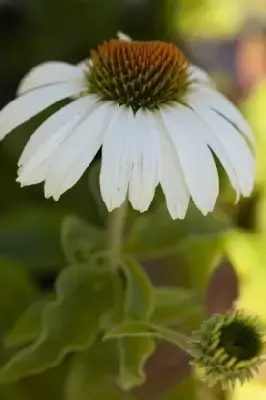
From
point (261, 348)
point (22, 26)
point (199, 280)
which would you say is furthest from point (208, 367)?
point (22, 26)

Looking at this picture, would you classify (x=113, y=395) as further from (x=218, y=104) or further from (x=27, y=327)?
(x=218, y=104)

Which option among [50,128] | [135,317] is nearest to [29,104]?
[50,128]

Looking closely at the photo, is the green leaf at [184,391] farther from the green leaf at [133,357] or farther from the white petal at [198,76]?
the white petal at [198,76]

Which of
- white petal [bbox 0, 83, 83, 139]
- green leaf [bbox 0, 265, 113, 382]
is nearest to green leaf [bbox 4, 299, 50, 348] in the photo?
green leaf [bbox 0, 265, 113, 382]

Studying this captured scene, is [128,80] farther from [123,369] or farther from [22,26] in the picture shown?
[22,26]

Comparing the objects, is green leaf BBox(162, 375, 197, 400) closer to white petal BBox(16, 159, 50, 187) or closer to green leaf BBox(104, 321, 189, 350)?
green leaf BBox(104, 321, 189, 350)

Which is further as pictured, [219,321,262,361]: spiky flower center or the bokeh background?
the bokeh background
